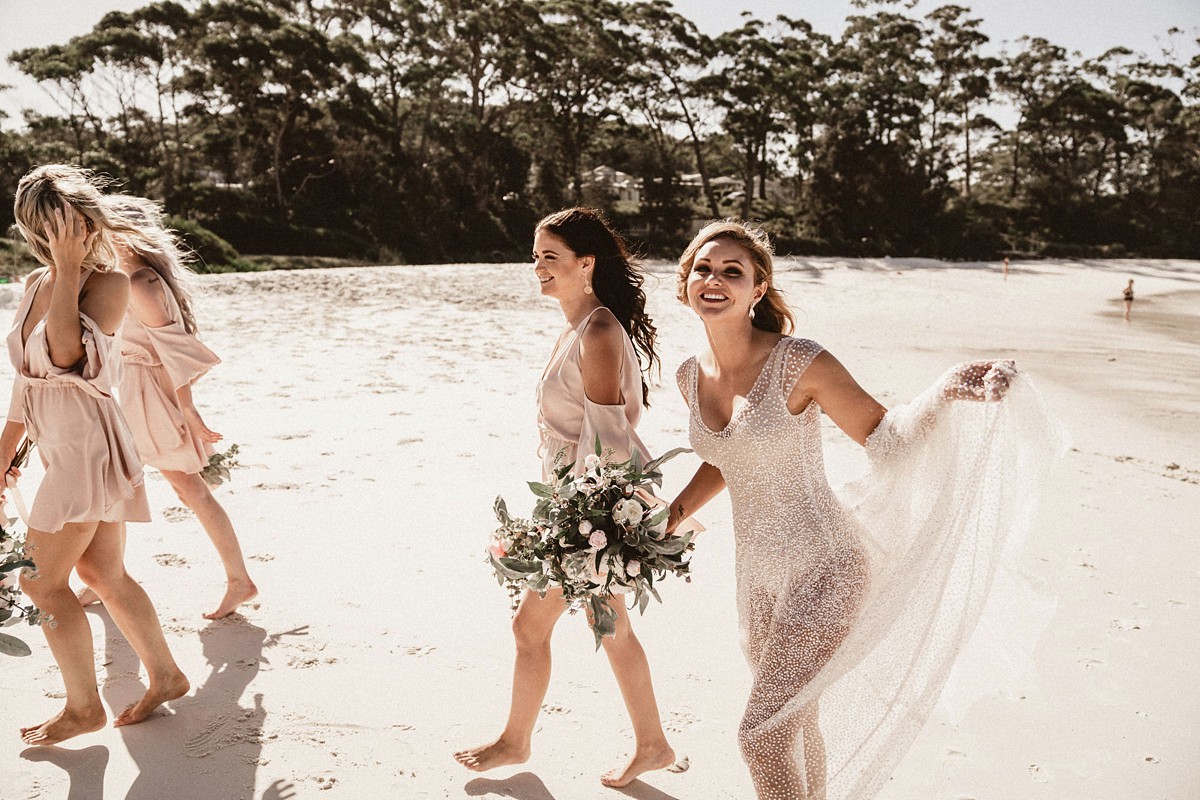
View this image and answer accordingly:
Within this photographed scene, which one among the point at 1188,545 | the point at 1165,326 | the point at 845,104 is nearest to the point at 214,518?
the point at 1188,545

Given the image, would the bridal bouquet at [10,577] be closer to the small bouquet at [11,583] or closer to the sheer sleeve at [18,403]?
the small bouquet at [11,583]

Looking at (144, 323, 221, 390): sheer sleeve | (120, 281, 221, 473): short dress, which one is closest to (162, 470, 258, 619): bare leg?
(120, 281, 221, 473): short dress

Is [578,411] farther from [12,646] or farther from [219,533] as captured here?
[219,533]

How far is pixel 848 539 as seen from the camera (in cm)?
290

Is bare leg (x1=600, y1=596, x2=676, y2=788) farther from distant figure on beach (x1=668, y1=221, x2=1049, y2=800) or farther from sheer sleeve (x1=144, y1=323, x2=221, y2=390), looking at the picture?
sheer sleeve (x1=144, y1=323, x2=221, y2=390)

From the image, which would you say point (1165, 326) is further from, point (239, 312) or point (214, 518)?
point (214, 518)

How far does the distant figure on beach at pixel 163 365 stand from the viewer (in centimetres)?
449

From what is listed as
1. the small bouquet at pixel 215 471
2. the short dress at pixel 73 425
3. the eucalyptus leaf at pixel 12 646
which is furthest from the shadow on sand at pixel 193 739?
the short dress at pixel 73 425

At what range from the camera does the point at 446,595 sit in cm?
528

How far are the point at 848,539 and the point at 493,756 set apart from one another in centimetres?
168

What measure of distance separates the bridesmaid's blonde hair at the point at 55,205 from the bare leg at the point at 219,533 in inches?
59.9

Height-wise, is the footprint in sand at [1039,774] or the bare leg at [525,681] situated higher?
the bare leg at [525,681]

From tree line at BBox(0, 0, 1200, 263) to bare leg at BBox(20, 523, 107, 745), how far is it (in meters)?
26.3

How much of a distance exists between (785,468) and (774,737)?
0.82m
